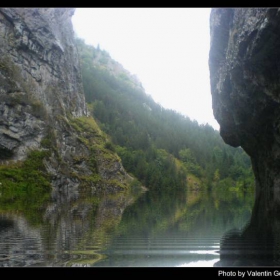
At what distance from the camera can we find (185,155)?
13562cm

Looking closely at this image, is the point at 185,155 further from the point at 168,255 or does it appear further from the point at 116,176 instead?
the point at 168,255

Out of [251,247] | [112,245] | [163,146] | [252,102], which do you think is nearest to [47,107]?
[252,102]

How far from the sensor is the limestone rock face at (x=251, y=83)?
833 inches

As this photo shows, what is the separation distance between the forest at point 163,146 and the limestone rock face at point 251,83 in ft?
164

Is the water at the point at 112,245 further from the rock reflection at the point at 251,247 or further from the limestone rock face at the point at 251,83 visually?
the limestone rock face at the point at 251,83

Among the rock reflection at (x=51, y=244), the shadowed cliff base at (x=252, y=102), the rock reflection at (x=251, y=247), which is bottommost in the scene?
the rock reflection at (x=251, y=247)

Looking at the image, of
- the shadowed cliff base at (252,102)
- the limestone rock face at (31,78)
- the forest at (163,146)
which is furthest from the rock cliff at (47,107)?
the shadowed cliff base at (252,102)

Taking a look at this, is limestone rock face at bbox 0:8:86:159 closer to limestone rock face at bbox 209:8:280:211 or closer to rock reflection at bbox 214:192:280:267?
limestone rock face at bbox 209:8:280:211

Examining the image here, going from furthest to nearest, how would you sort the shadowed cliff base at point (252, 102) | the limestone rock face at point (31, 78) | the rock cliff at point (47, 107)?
the rock cliff at point (47, 107) → the limestone rock face at point (31, 78) → the shadowed cliff base at point (252, 102)

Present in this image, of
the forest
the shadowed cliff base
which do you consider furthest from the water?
the forest

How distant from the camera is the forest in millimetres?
107000

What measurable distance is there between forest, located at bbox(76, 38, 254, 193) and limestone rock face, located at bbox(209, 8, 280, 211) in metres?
49.8

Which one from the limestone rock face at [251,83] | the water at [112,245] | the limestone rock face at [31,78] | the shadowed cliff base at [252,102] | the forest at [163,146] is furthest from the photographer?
the forest at [163,146]

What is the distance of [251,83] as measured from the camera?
84.5 ft
